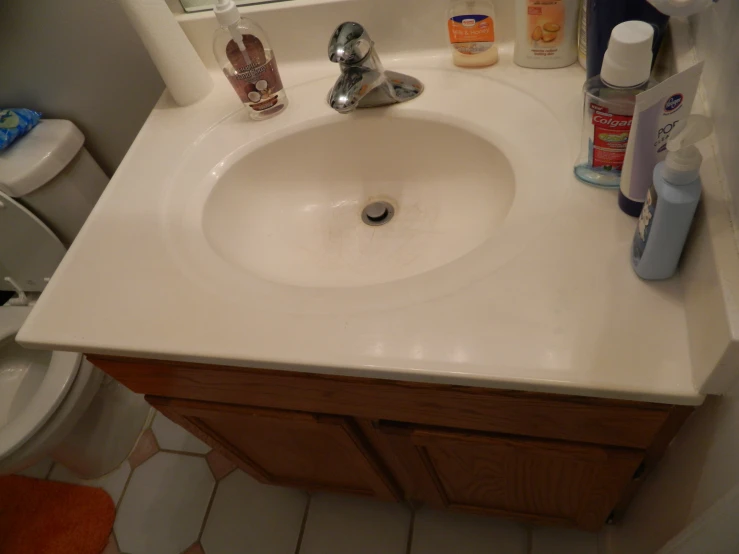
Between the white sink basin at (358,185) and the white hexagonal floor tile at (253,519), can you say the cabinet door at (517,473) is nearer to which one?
the white sink basin at (358,185)

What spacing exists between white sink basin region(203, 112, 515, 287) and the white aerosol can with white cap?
0.36ft

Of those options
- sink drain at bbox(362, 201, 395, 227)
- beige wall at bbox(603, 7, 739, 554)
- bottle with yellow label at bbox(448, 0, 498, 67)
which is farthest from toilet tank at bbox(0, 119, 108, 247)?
beige wall at bbox(603, 7, 739, 554)

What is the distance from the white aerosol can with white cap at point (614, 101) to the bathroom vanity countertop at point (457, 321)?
3 cm

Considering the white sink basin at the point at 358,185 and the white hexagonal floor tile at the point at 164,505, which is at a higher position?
the white sink basin at the point at 358,185

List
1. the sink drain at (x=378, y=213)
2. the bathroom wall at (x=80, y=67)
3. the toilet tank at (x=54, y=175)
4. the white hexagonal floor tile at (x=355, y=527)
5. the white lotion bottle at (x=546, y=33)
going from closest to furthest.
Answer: the white lotion bottle at (x=546, y=33) < the sink drain at (x=378, y=213) < the bathroom wall at (x=80, y=67) < the toilet tank at (x=54, y=175) < the white hexagonal floor tile at (x=355, y=527)

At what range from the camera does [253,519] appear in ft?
3.95

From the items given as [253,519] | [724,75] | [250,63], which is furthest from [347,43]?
[253,519]

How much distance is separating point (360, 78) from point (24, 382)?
3.78 feet

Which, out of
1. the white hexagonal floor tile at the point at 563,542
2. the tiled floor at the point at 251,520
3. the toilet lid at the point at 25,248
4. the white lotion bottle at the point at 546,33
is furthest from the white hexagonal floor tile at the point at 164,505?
the white lotion bottle at the point at 546,33

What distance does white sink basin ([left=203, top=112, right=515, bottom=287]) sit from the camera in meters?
0.70

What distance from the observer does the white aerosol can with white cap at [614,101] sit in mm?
450

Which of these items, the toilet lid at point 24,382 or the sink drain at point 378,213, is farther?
the toilet lid at point 24,382

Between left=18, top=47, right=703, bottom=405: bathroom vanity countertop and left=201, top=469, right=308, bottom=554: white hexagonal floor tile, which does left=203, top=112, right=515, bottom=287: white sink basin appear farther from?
left=201, top=469, right=308, bottom=554: white hexagonal floor tile

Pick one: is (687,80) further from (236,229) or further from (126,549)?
(126,549)
